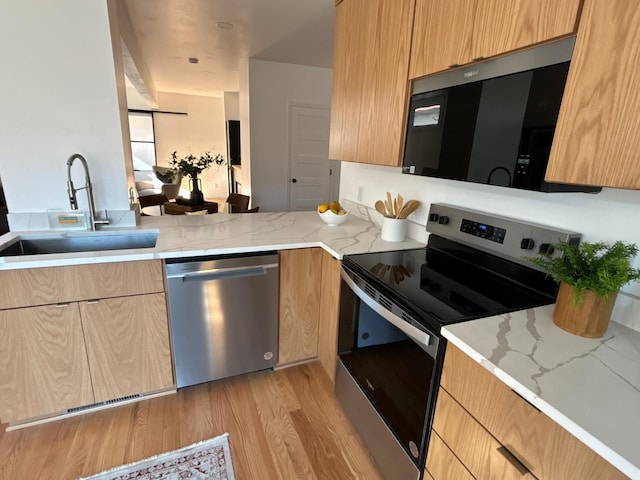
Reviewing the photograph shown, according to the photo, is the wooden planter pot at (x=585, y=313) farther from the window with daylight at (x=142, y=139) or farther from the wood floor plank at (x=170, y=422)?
the window with daylight at (x=142, y=139)

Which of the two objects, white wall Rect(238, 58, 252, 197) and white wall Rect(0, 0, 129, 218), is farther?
white wall Rect(238, 58, 252, 197)

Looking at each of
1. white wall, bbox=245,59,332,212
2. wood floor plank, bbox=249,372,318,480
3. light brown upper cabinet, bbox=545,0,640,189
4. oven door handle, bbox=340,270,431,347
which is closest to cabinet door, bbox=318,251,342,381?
oven door handle, bbox=340,270,431,347

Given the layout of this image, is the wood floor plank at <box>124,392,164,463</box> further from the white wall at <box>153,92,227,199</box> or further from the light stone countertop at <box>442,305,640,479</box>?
the white wall at <box>153,92,227,199</box>

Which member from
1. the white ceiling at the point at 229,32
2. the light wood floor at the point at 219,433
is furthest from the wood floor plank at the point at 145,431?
the white ceiling at the point at 229,32

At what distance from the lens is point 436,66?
1312 millimetres

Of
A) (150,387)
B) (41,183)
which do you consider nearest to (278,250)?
(150,387)

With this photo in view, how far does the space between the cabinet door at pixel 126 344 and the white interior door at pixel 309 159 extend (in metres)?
3.42

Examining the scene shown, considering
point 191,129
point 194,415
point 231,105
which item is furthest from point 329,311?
point 191,129

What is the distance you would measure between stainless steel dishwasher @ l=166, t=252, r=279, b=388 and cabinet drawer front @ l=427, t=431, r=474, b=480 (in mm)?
1081

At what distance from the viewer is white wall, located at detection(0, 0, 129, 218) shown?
1691 millimetres

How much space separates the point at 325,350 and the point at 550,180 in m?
1.45

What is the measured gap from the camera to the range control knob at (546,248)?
1.20 metres

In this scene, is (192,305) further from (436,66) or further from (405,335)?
(436,66)

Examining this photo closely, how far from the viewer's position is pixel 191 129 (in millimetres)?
8234
